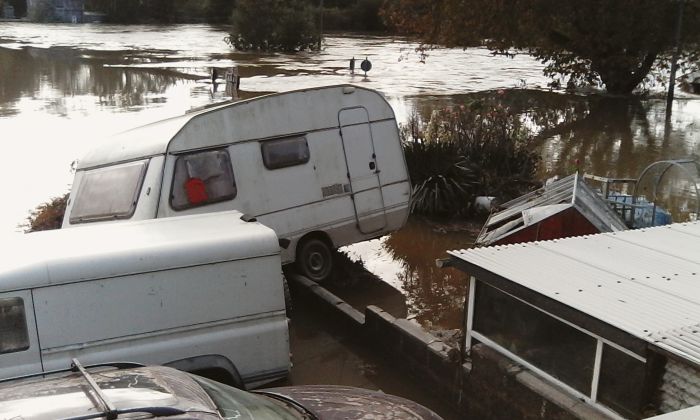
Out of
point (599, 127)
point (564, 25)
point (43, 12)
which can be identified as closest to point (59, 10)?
point (43, 12)

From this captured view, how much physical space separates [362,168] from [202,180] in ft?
8.43

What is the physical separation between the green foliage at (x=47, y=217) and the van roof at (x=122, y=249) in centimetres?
485

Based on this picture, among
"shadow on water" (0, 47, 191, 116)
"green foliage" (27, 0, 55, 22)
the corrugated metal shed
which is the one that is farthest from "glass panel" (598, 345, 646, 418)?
"green foliage" (27, 0, 55, 22)

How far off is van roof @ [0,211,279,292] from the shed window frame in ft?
6.39

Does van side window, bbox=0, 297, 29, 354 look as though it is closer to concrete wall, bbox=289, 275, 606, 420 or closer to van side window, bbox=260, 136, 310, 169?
concrete wall, bbox=289, 275, 606, 420

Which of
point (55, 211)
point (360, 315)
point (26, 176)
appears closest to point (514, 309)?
point (360, 315)

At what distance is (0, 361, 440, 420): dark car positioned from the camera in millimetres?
3184

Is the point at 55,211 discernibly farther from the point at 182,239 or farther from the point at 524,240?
the point at 524,240

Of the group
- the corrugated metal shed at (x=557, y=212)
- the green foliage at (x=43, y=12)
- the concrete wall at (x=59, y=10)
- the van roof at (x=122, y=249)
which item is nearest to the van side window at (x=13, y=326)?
the van roof at (x=122, y=249)

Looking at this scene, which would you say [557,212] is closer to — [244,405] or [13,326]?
[244,405]

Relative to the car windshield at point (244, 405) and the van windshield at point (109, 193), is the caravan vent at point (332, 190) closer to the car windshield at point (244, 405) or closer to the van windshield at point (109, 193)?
the van windshield at point (109, 193)

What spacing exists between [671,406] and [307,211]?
5776mm

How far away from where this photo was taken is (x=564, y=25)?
1079 inches

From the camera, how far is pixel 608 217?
8.59 m
